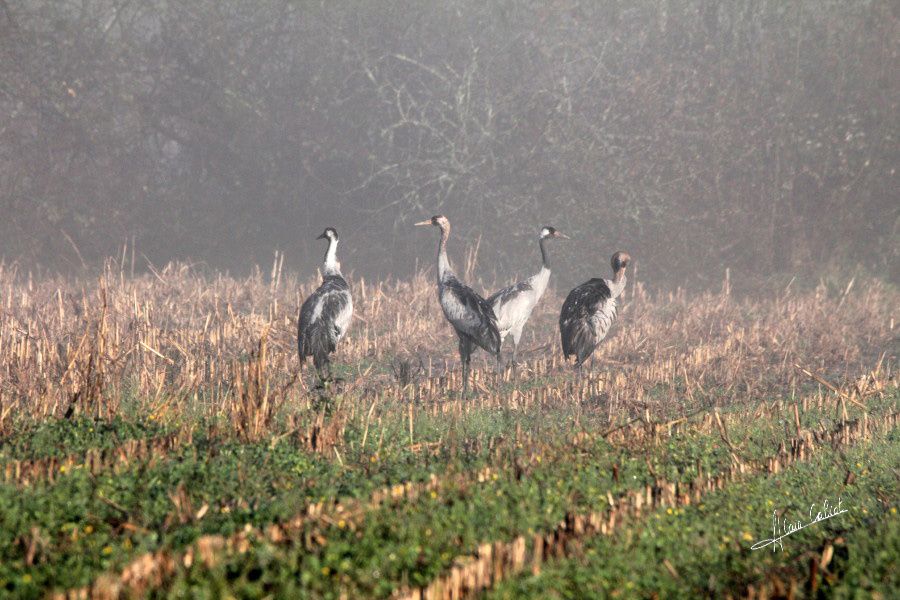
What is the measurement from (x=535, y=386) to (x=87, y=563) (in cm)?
752

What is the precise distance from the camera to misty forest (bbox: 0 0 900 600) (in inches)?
217

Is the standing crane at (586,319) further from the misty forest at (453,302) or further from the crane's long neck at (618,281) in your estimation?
the crane's long neck at (618,281)

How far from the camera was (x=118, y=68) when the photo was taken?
76.1 feet

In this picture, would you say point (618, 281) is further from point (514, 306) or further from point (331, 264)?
point (331, 264)

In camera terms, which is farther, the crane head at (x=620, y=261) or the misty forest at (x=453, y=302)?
the crane head at (x=620, y=261)

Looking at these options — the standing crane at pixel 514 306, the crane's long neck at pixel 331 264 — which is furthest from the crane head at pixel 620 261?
the crane's long neck at pixel 331 264

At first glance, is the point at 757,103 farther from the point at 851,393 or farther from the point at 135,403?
the point at 135,403
